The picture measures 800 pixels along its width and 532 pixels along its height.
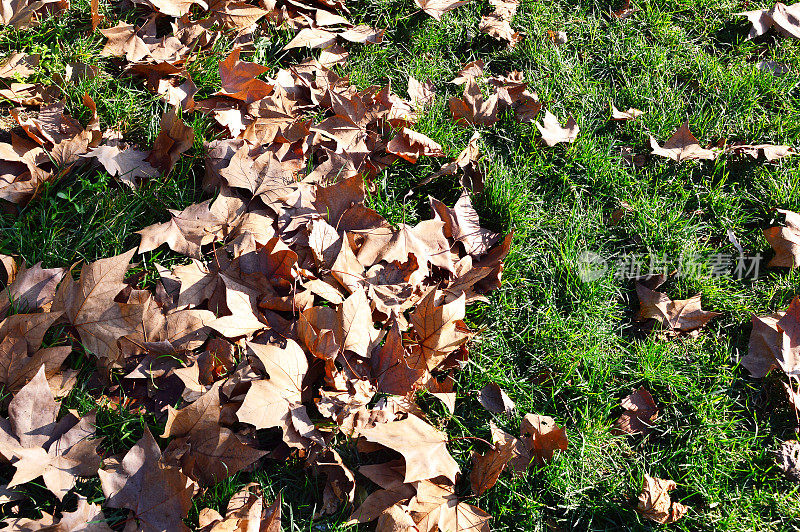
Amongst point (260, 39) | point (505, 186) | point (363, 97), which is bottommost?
point (505, 186)

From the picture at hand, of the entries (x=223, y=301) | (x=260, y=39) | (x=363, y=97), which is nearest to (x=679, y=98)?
(x=363, y=97)

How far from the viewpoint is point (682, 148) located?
9.73 ft

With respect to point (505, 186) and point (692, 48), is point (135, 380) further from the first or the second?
point (692, 48)

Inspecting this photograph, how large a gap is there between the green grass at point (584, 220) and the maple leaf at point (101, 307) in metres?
0.18

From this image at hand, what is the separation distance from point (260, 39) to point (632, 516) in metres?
2.59

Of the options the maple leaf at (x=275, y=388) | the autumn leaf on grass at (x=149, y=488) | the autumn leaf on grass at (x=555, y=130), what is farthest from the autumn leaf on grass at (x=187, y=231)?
the autumn leaf on grass at (x=555, y=130)

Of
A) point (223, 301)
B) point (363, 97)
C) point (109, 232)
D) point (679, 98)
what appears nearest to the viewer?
point (223, 301)

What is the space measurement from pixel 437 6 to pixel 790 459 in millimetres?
2638

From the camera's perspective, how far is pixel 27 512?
181 cm

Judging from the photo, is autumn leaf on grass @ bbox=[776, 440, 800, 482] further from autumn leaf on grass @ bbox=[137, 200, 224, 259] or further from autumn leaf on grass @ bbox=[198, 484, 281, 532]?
autumn leaf on grass @ bbox=[137, 200, 224, 259]

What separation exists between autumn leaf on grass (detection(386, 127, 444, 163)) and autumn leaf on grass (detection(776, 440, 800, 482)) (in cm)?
174

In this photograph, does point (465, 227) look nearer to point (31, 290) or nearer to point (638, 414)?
point (638, 414)

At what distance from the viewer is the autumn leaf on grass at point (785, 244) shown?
2652mm

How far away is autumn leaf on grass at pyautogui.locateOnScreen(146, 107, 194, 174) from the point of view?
2.51m
